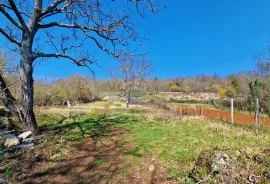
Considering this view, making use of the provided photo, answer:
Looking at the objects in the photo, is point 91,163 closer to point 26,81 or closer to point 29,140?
point 29,140

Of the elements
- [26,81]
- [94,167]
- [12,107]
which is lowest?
[94,167]

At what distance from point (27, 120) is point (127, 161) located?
4280 mm

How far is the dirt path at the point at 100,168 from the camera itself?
4.24 meters

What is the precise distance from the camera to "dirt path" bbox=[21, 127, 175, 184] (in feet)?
13.9

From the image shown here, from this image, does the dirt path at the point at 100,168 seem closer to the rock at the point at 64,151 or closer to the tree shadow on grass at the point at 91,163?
the tree shadow on grass at the point at 91,163

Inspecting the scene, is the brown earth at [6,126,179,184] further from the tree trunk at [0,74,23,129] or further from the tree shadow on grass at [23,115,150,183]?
the tree trunk at [0,74,23,129]

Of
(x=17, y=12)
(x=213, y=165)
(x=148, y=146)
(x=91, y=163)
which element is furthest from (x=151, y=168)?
(x=17, y=12)

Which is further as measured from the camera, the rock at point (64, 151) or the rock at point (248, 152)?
the rock at point (64, 151)

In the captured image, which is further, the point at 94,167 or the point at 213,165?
the point at 94,167

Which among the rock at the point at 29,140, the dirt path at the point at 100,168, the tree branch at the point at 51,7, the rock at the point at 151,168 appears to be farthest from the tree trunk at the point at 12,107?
the rock at the point at 151,168

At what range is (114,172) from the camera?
14.8ft

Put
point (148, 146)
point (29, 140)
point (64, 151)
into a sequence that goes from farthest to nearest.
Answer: point (29, 140) → point (148, 146) → point (64, 151)

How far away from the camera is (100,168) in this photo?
15.4 ft

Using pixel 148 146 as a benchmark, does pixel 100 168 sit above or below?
below
